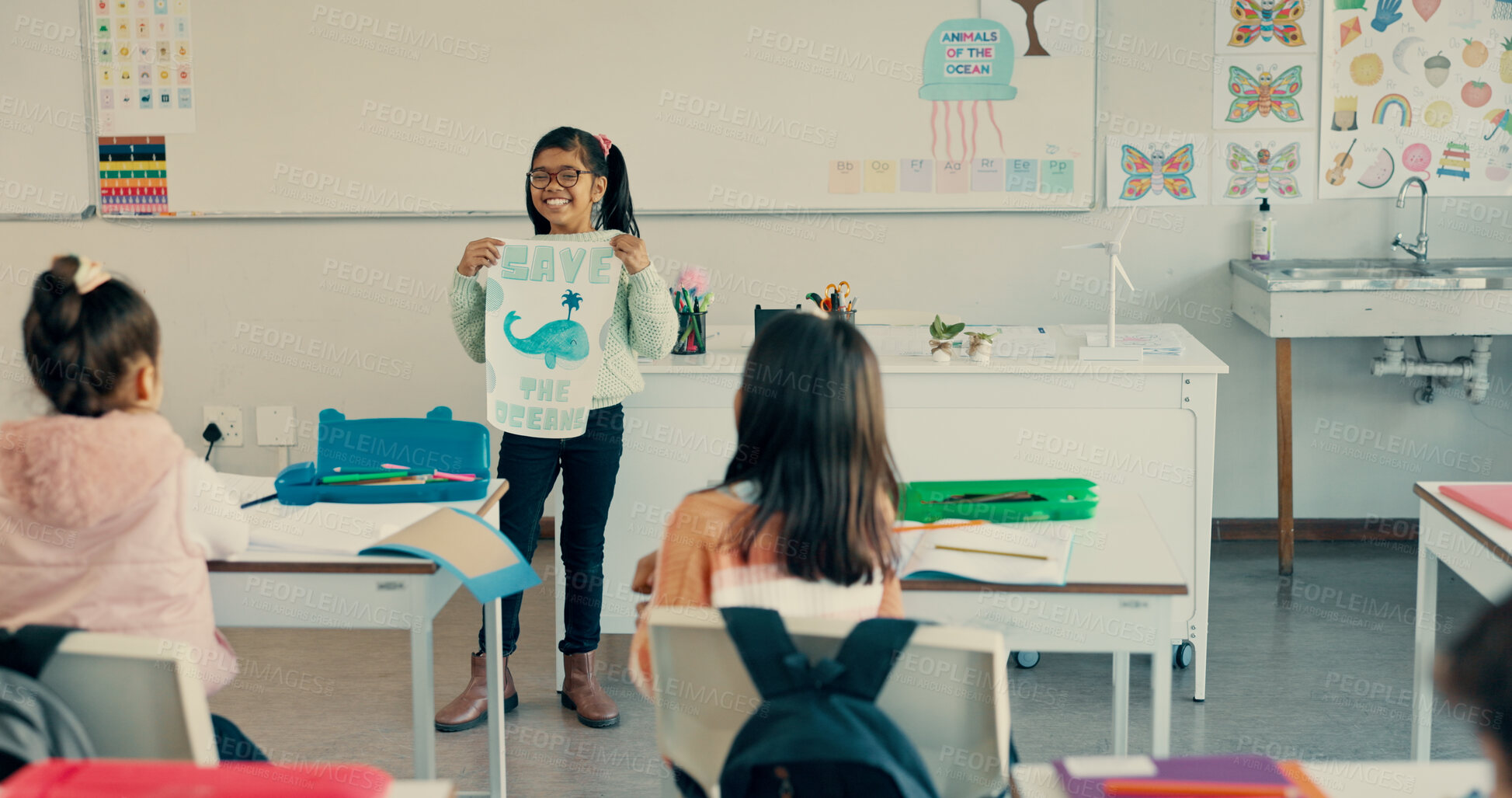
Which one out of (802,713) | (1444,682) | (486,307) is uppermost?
(486,307)

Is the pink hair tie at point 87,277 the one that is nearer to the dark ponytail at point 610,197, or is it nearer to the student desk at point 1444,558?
the dark ponytail at point 610,197

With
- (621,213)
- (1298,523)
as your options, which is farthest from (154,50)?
(1298,523)

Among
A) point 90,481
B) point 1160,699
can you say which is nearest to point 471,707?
point 90,481

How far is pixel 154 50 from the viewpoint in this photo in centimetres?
385

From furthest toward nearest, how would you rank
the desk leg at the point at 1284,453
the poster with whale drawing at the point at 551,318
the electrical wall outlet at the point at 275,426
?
the electrical wall outlet at the point at 275,426
the desk leg at the point at 1284,453
the poster with whale drawing at the point at 551,318

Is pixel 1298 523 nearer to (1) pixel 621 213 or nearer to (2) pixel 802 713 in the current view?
(1) pixel 621 213

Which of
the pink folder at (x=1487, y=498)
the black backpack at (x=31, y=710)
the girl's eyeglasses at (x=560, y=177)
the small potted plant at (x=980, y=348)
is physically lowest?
the black backpack at (x=31, y=710)

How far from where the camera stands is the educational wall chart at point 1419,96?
12.1ft

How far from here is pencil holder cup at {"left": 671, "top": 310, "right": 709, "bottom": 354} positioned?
2994 millimetres

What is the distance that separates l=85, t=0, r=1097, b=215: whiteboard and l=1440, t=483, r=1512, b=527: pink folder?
1.88m

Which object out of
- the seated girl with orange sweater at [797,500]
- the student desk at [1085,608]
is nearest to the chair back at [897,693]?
the seated girl with orange sweater at [797,500]

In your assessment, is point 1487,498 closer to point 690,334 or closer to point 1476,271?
point 690,334

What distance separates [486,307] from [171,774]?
153 centimetres

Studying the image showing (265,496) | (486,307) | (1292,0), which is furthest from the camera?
(1292,0)
